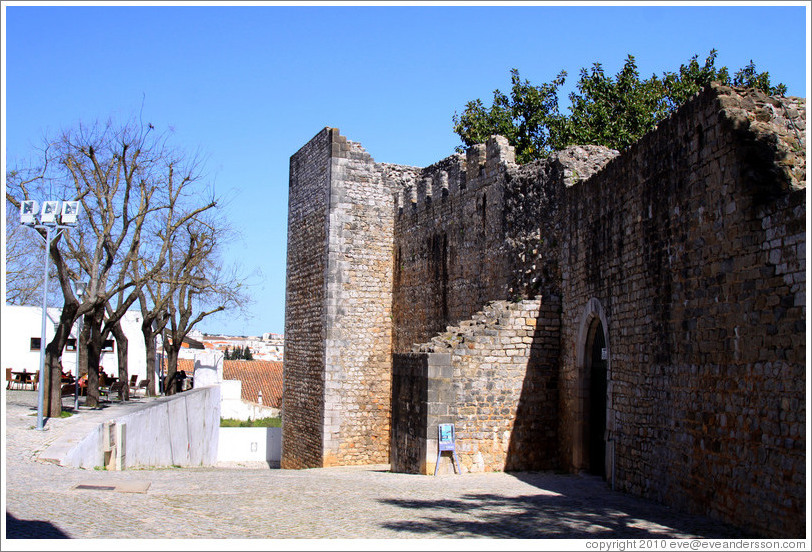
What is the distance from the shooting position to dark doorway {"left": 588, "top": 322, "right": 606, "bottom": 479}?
523 inches

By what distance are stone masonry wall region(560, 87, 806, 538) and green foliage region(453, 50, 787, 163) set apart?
737 inches

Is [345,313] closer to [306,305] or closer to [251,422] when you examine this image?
[306,305]

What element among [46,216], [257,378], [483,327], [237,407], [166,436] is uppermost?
[46,216]

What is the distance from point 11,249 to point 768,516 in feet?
100

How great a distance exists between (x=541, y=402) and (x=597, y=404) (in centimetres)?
125

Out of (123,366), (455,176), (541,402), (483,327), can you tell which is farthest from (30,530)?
(123,366)

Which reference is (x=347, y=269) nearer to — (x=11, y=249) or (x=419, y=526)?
(x=419, y=526)

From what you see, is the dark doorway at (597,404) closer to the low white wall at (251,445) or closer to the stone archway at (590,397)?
the stone archway at (590,397)

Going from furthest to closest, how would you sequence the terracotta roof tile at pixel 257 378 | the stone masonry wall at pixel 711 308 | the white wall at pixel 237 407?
the terracotta roof tile at pixel 257 378, the white wall at pixel 237 407, the stone masonry wall at pixel 711 308

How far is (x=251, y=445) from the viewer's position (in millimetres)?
28906

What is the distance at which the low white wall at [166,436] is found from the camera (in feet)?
44.6

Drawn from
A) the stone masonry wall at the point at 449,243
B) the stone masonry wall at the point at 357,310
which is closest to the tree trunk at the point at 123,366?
the stone masonry wall at the point at 357,310

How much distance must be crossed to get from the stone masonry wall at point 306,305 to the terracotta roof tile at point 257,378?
72.3 ft

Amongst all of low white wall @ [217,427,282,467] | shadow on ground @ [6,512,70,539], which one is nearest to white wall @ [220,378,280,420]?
low white wall @ [217,427,282,467]
